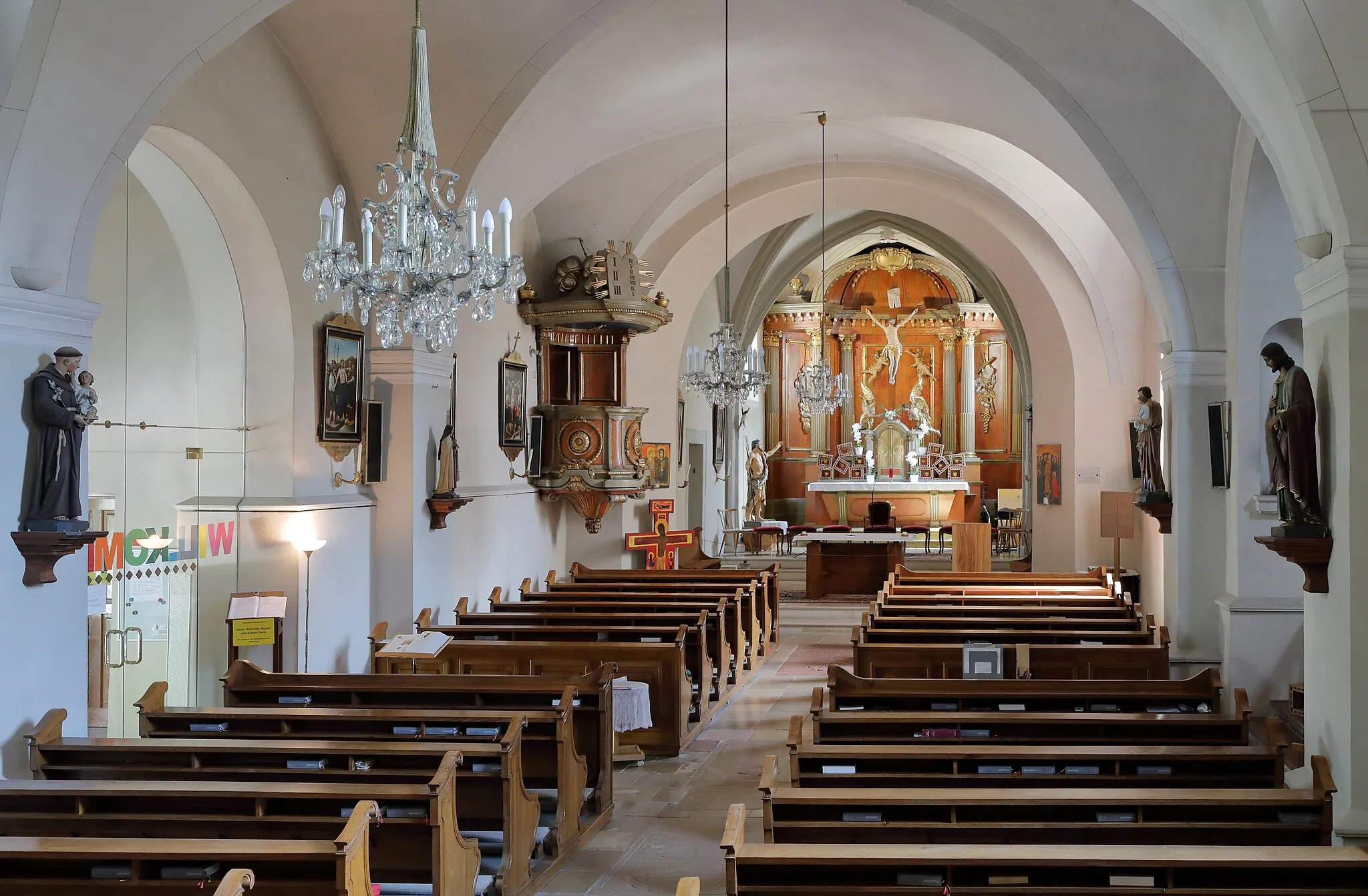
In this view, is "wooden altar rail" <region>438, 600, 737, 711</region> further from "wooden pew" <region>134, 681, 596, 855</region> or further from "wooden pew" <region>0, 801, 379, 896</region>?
"wooden pew" <region>0, 801, 379, 896</region>

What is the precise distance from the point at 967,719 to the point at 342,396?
492 cm

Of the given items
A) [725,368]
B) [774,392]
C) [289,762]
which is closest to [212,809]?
[289,762]

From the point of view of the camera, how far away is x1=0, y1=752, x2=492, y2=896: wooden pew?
4.08 m

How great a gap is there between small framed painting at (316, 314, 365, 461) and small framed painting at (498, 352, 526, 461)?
2.78m

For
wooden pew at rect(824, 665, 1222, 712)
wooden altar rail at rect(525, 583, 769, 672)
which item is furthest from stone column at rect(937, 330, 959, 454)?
wooden pew at rect(824, 665, 1222, 712)

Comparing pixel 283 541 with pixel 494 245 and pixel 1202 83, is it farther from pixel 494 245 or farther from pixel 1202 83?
pixel 1202 83

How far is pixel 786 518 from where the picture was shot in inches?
936

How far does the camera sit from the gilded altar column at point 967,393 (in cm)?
2395

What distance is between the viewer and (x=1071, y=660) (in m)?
7.24

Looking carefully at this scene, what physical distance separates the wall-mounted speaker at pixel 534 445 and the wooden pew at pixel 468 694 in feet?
19.3

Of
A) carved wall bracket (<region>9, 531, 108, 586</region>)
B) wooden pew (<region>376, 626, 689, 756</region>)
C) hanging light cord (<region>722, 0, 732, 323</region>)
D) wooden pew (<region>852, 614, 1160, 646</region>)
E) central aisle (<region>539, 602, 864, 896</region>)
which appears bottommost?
central aisle (<region>539, 602, 864, 896</region>)

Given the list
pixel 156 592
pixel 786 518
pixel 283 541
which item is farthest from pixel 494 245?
pixel 786 518

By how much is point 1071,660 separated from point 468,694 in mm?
3666

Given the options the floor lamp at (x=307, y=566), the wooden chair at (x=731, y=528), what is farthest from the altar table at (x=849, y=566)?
the floor lamp at (x=307, y=566)
